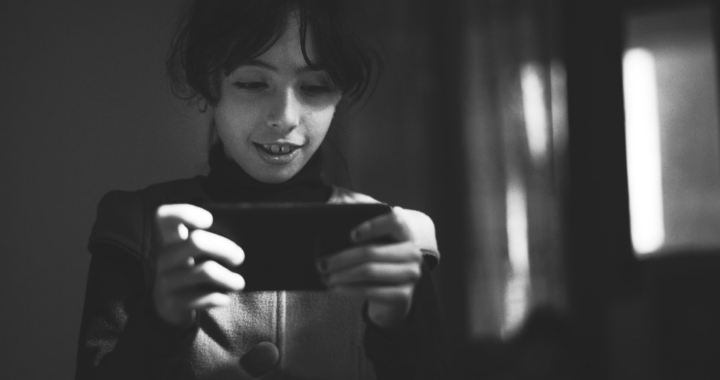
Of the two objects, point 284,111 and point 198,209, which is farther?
point 284,111

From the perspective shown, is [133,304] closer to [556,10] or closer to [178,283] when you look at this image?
[178,283]

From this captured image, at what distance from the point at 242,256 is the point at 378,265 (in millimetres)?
163

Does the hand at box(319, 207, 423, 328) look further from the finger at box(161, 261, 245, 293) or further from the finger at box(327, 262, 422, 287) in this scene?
the finger at box(161, 261, 245, 293)

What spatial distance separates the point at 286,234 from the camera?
761mm

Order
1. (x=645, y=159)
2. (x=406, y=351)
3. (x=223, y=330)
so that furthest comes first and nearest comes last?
(x=645, y=159), (x=223, y=330), (x=406, y=351)

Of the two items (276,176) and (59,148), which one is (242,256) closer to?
(276,176)

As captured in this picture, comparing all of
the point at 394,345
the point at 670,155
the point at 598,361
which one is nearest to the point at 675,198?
the point at 670,155

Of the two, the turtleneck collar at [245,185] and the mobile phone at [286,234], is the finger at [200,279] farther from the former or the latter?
the turtleneck collar at [245,185]

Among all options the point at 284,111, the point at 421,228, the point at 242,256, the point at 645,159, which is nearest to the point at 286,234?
the point at 242,256

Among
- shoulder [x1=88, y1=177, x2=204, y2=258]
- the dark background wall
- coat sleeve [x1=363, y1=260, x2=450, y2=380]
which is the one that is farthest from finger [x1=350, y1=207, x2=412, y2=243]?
the dark background wall

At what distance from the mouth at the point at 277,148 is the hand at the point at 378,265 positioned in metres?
0.24

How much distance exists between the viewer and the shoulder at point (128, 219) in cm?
89

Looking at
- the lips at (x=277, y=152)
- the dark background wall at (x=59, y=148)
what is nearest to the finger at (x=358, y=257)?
the lips at (x=277, y=152)

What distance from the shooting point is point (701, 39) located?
9.26ft
